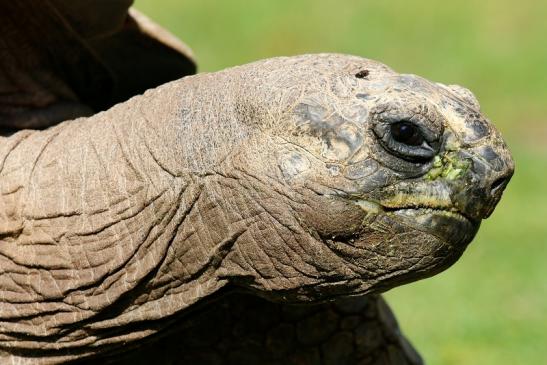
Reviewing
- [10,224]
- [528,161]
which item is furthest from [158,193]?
[528,161]

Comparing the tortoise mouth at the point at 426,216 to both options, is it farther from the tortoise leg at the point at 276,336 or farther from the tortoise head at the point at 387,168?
the tortoise leg at the point at 276,336

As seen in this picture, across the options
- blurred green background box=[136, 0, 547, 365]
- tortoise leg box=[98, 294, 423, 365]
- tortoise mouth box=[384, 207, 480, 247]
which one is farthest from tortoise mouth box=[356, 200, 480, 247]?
blurred green background box=[136, 0, 547, 365]

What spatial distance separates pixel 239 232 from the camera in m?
1.98

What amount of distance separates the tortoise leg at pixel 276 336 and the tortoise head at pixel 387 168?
0.62 meters

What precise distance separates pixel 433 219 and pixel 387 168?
12cm

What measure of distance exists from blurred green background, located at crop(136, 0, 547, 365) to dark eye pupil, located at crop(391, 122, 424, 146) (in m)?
3.44

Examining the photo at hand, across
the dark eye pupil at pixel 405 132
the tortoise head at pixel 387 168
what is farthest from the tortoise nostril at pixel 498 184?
Answer: the dark eye pupil at pixel 405 132

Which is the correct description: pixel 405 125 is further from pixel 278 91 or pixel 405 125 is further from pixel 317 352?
pixel 317 352

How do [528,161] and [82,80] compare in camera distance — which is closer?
[82,80]

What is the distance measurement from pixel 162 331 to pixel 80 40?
2.73 feet

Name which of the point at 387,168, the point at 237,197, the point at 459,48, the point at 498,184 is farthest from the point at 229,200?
the point at 459,48

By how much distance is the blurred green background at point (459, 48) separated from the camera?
586 centimetres

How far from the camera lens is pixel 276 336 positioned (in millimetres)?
2574

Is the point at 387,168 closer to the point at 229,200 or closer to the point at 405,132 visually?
the point at 405,132
